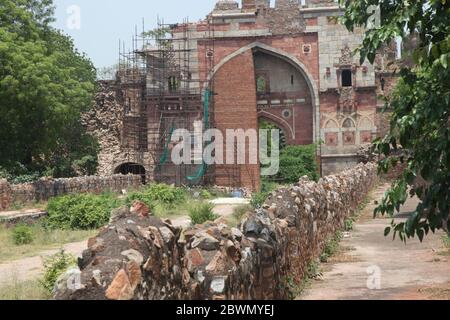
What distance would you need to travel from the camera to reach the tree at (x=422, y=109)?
414 cm

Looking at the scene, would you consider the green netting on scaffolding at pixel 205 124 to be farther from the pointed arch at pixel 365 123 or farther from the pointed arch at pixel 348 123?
the pointed arch at pixel 365 123

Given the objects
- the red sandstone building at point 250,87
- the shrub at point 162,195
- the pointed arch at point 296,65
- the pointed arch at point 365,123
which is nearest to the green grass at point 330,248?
the shrub at point 162,195

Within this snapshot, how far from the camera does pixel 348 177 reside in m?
16.7

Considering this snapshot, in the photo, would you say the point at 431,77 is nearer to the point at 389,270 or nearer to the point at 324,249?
the point at 389,270

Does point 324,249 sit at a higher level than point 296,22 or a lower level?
lower

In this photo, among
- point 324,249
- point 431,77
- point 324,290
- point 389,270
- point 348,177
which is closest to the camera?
point 431,77

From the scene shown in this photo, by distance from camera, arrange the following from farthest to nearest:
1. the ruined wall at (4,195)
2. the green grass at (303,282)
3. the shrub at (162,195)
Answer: the shrub at (162,195), the ruined wall at (4,195), the green grass at (303,282)

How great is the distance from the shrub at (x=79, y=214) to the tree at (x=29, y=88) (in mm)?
5135

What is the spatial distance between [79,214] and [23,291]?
27.8ft

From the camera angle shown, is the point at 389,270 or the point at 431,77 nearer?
the point at 431,77

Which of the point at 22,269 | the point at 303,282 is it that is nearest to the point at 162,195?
the point at 22,269

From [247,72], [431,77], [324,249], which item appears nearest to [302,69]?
[247,72]
